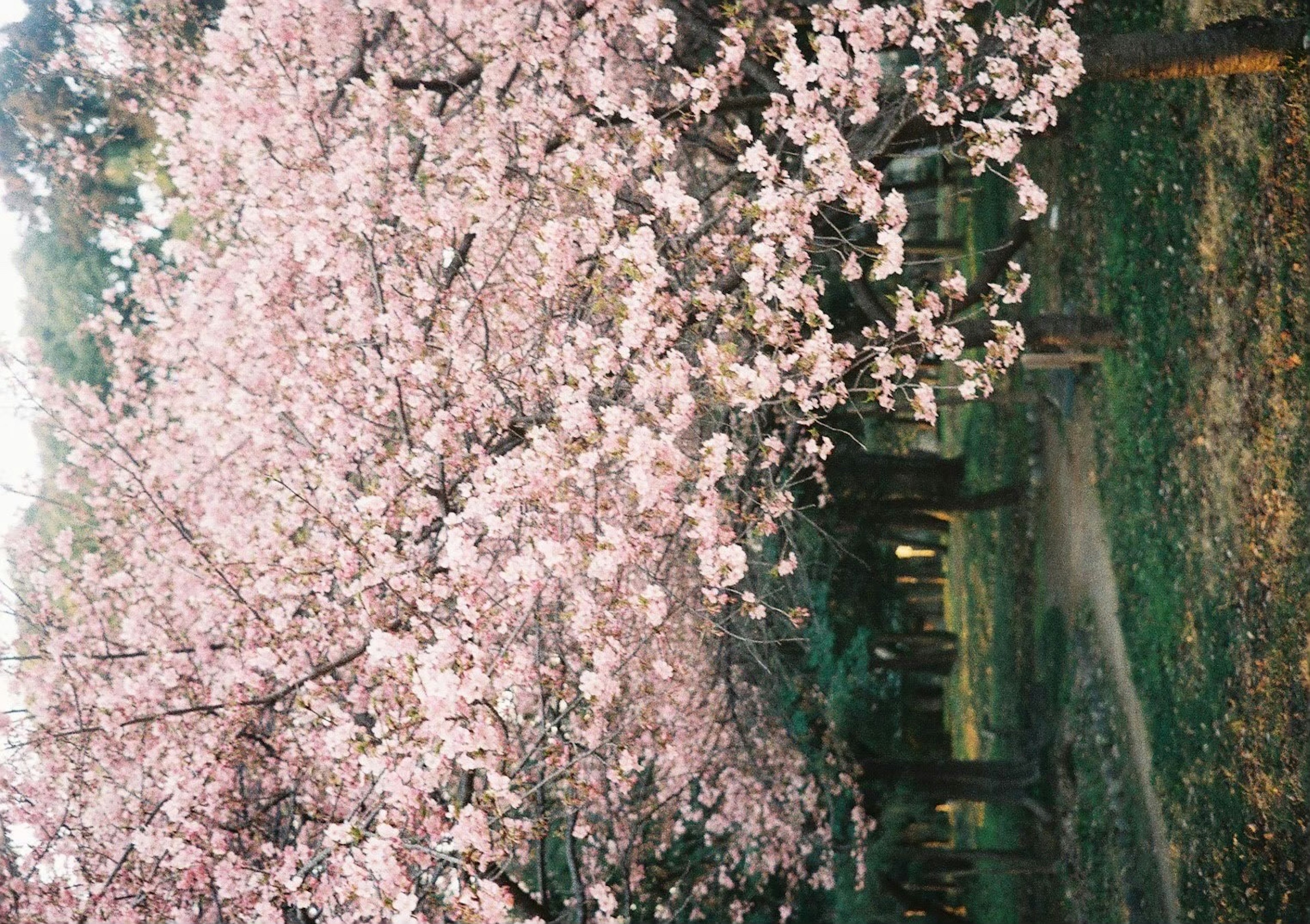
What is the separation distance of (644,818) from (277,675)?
3219 millimetres

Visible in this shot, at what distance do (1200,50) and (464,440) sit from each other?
560 cm

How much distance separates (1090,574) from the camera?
12.9 m

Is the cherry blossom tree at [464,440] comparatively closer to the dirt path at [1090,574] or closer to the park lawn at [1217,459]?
the park lawn at [1217,459]

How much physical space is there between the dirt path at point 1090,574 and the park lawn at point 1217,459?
0.34 meters

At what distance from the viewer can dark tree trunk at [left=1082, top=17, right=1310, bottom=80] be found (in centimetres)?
775

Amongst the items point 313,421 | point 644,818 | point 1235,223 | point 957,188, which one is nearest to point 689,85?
point 313,421

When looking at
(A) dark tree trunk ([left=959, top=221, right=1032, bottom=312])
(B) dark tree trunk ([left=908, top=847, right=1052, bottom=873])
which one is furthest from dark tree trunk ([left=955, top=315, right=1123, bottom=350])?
(B) dark tree trunk ([left=908, top=847, right=1052, bottom=873])

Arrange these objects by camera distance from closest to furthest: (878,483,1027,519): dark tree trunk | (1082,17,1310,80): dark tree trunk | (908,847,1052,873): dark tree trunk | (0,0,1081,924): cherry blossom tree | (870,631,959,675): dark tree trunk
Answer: (0,0,1081,924): cherry blossom tree → (1082,17,1310,80): dark tree trunk → (908,847,1052,873): dark tree trunk → (878,483,1027,519): dark tree trunk → (870,631,959,675): dark tree trunk

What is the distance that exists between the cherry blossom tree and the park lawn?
172 cm

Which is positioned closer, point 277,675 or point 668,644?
point 277,675

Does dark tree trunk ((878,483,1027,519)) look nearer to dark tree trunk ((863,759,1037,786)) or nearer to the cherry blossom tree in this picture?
dark tree trunk ((863,759,1037,786))

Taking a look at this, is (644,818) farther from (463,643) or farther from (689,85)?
(689,85)

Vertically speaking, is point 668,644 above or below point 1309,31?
below

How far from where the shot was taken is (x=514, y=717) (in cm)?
728
